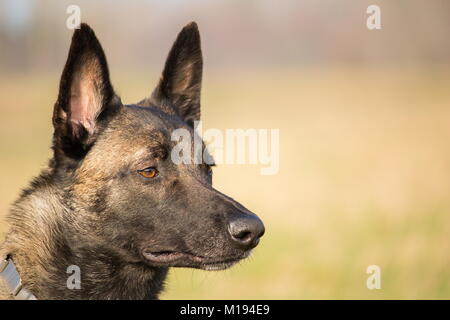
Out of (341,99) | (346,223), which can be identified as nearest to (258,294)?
(346,223)

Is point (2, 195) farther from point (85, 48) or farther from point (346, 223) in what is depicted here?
point (85, 48)

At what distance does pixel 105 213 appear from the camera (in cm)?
445

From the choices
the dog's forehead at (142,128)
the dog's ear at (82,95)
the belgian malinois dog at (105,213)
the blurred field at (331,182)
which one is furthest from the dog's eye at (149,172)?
the blurred field at (331,182)

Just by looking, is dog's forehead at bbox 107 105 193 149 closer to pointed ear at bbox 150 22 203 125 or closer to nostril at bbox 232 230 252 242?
pointed ear at bbox 150 22 203 125

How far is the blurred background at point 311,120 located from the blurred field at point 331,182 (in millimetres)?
41

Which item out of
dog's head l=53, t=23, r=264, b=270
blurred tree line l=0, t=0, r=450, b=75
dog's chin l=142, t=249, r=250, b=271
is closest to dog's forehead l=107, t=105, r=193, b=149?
dog's head l=53, t=23, r=264, b=270

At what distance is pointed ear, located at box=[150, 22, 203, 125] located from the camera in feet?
17.4

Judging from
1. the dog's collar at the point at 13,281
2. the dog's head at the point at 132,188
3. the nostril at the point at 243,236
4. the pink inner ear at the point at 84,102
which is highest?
the pink inner ear at the point at 84,102

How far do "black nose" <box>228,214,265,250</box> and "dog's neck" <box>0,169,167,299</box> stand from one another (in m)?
0.74

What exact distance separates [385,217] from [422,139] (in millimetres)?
6156

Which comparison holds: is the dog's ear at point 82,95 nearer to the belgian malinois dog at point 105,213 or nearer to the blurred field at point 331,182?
the belgian malinois dog at point 105,213

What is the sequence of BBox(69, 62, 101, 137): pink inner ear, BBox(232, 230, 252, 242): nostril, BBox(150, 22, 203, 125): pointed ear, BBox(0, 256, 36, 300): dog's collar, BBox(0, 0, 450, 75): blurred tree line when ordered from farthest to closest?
BBox(0, 0, 450, 75): blurred tree line → BBox(150, 22, 203, 125): pointed ear → BBox(69, 62, 101, 137): pink inner ear → BBox(232, 230, 252, 242): nostril → BBox(0, 256, 36, 300): dog's collar

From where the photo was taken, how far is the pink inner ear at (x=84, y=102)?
457cm
